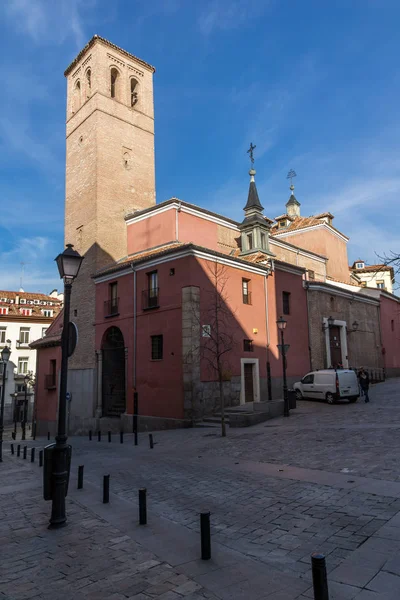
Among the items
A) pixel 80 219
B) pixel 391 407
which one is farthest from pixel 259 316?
pixel 80 219

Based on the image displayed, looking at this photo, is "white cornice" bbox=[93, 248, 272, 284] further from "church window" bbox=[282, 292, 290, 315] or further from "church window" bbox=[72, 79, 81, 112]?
"church window" bbox=[72, 79, 81, 112]

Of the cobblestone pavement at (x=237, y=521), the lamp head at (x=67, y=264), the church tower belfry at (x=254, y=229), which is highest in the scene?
the church tower belfry at (x=254, y=229)

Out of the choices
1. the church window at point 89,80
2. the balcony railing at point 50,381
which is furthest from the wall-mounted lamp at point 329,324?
the church window at point 89,80

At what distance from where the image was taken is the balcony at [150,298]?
69.5 ft

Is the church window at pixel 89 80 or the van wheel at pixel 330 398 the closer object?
the van wheel at pixel 330 398

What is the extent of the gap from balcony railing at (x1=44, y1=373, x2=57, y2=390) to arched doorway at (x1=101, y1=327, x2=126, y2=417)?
645cm

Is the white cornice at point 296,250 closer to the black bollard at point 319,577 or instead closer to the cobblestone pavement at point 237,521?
the cobblestone pavement at point 237,521

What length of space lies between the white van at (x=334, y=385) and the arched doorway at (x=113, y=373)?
10835 millimetres

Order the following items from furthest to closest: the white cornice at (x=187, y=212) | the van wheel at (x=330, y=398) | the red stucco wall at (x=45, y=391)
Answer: the red stucco wall at (x=45, y=391) < the white cornice at (x=187, y=212) < the van wheel at (x=330, y=398)

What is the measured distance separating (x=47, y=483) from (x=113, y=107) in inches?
1146

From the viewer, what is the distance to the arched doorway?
24188 millimetres

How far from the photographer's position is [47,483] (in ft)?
20.5

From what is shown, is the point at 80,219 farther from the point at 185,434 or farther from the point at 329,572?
the point at 329,572

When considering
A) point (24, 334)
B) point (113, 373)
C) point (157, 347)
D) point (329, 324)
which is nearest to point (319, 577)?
point (157, 347)
